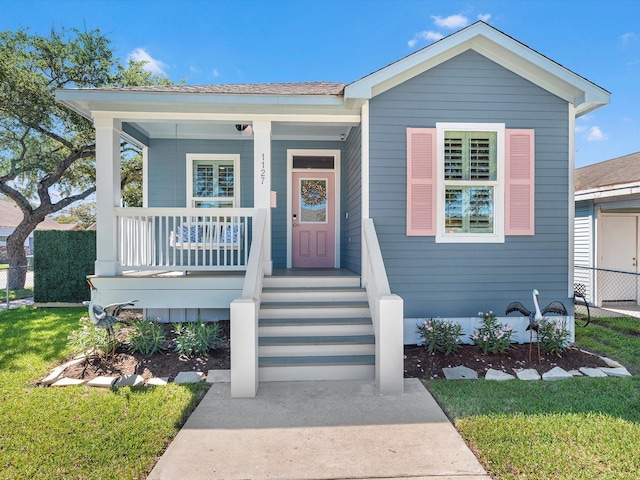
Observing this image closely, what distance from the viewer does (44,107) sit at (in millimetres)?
9836

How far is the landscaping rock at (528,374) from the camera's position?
4.06m

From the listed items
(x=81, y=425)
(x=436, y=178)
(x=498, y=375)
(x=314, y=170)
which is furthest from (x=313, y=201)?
(x=81, y=425)

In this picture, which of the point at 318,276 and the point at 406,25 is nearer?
the point at 318,276

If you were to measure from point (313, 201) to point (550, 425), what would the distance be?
17.1 feet

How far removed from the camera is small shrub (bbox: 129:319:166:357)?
4582 millimetres

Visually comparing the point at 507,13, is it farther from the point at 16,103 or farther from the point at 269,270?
the point at 16,103

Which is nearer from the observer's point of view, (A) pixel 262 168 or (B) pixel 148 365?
(B) pixel 148 365

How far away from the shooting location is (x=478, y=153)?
5211mm

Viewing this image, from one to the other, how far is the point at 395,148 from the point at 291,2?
29.2ft

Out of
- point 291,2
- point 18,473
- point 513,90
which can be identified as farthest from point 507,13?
point 18,473

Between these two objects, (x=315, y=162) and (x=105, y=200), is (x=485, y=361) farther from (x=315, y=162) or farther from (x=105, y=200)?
(x=105, y=200)

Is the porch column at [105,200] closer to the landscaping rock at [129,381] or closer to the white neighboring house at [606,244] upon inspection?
A: the landscaping rock at [129,381]

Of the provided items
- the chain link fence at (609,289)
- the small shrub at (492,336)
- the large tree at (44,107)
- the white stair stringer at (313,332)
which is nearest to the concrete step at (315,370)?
the white stair stringer at (313,332)

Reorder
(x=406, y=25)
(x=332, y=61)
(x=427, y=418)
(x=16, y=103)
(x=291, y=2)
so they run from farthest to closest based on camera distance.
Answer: (x=332, y=61)
(x=406, y=25)
(x=291, y=2)
(x=16, y=103)
(x=427, y=418)
